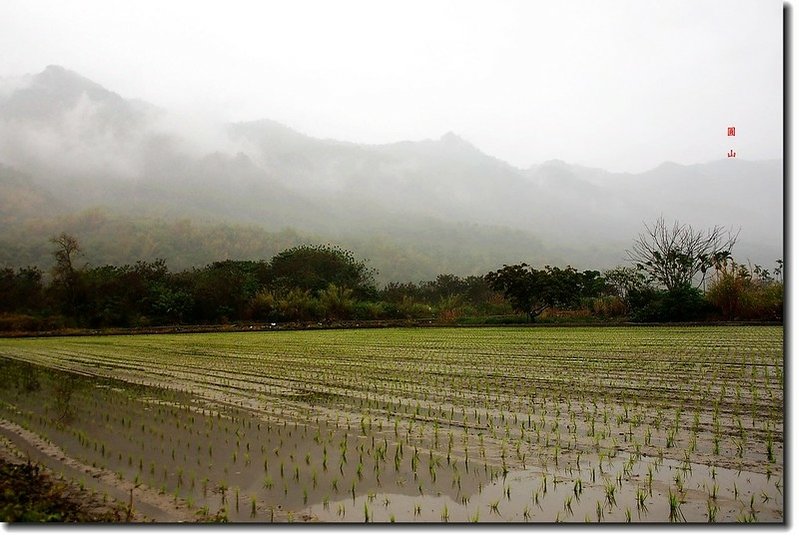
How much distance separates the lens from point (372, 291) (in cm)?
1103

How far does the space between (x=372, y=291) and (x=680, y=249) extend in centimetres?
682

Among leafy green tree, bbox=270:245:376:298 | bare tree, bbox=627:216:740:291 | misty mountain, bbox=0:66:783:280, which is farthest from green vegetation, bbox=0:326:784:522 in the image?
leafy green tree, bbox=270:245:376:298

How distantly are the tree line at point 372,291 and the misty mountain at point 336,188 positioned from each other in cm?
27

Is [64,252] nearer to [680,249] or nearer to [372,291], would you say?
[680,249]

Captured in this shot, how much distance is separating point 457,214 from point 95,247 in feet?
11.0

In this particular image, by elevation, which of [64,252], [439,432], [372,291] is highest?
[64,252]

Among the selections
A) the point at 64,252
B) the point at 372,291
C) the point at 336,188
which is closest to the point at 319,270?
the point at 372,291

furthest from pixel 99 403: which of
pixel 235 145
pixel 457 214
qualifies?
pixel 457 214

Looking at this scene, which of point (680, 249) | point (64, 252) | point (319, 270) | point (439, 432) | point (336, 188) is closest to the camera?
point (439, 432)

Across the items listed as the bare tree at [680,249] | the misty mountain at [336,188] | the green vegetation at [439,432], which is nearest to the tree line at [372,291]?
the bare tree at [680,249]

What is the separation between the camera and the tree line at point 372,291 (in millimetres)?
4777

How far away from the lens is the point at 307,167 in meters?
5.12

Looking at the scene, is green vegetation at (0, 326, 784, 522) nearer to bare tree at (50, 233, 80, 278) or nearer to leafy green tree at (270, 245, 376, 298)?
bare tree at (50, 233, 80, 278)

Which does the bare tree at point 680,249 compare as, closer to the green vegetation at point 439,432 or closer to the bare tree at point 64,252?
the green vegetation at point 439,432
